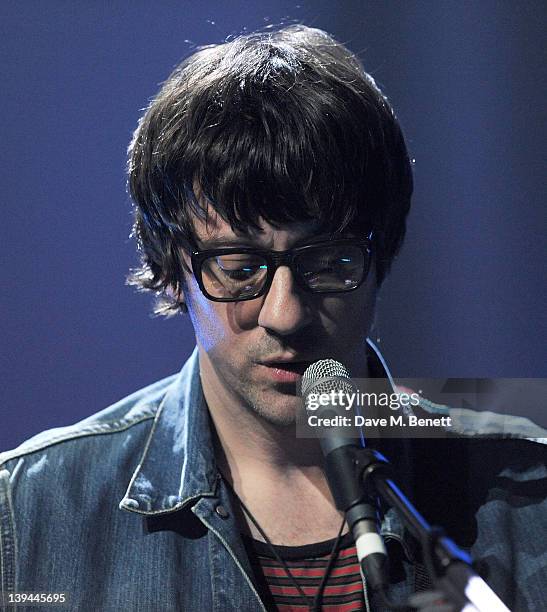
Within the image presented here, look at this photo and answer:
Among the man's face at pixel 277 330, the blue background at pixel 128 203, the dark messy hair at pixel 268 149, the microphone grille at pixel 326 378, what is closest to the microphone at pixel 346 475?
the microphone grille at pixel 326 378

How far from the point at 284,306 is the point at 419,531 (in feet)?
→ 1.56

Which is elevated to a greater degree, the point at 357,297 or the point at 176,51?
the point at 176,51

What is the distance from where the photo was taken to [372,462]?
0.82 metres

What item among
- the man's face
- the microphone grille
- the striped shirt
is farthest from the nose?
the striped shirt

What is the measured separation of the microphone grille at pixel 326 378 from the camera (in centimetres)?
94

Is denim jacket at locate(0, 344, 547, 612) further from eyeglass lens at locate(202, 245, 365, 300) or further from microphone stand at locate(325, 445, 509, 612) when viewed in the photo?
microphone stand at locate(325, 445, 509, 612)

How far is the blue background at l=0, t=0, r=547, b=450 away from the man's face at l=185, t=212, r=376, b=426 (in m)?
0.25

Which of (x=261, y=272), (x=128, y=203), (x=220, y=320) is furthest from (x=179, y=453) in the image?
(x=128, y=203)

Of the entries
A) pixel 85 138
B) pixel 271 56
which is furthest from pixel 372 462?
pixel 85 138

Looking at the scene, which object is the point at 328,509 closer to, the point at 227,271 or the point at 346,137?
the point at 227,271

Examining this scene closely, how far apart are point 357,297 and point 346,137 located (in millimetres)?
244

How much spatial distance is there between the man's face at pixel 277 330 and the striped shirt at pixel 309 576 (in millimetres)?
189

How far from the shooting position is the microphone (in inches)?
31.0

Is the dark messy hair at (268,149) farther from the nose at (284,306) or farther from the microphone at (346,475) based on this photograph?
the microphone at (346,475)
